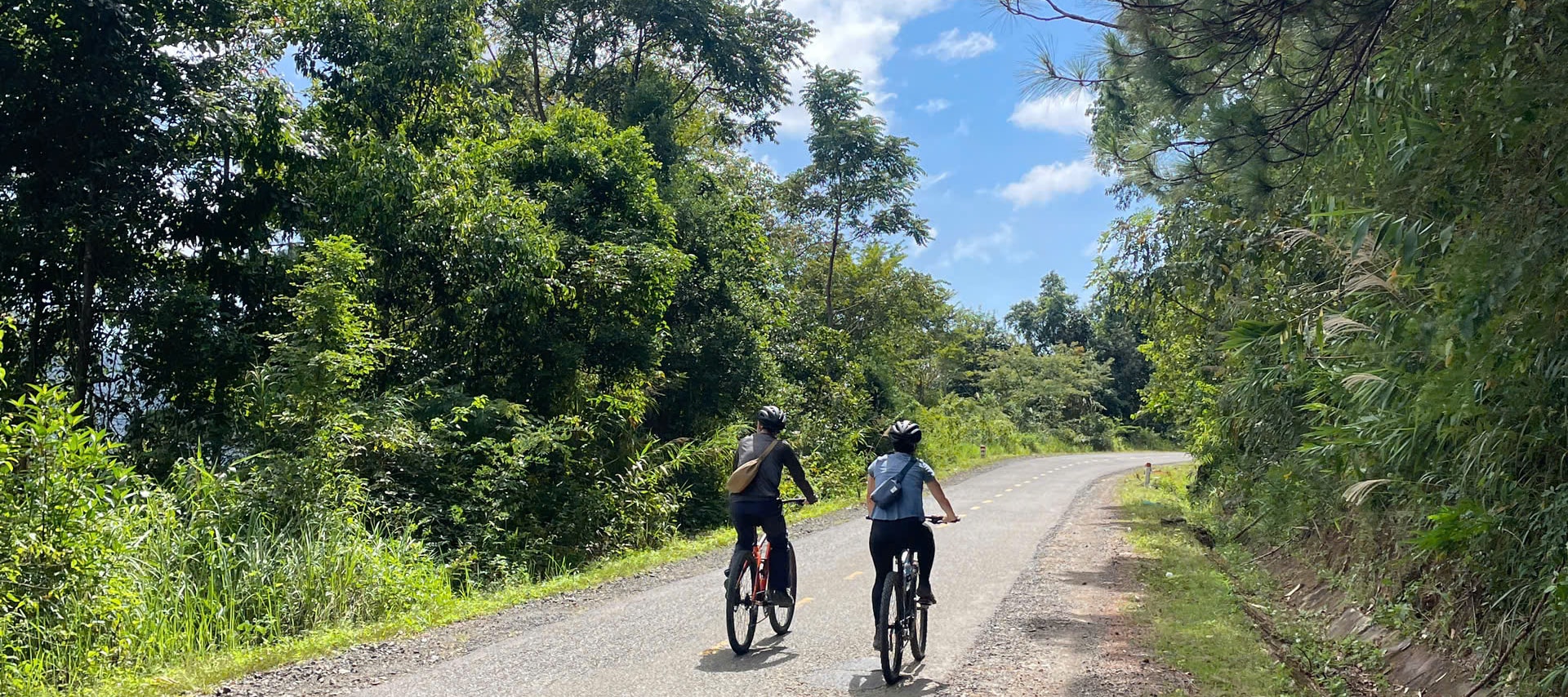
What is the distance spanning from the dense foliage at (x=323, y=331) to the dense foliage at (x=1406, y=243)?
767 cm

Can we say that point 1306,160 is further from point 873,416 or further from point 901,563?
point 873,416

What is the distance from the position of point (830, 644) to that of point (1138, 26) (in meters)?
Answer: 4.95

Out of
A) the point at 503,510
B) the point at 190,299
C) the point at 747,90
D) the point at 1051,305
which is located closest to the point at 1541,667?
the point at 503,510

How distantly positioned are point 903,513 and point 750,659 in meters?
1.63

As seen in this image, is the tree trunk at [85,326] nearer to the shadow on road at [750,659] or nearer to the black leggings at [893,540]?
the shadow on road at [750,659]

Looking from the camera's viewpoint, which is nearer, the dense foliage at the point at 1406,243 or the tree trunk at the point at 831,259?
the dense foliage at the point at 1406,243

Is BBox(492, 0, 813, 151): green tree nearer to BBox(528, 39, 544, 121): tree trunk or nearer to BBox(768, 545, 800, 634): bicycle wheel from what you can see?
BBox(528, 39, 544, 121): tree trunk

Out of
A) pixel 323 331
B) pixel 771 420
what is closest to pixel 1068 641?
pixel 771 420

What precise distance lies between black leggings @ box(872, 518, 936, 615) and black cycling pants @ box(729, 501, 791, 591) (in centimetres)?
101

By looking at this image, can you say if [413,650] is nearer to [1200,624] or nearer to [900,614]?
[900,614]

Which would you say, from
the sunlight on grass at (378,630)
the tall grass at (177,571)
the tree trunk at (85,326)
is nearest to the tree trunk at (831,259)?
the sunlight on grass at (378,630)

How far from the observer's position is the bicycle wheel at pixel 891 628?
590 cm

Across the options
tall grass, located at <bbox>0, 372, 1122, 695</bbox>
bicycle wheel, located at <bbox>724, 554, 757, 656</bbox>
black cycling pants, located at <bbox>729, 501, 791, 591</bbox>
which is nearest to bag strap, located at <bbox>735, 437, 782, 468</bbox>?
black cycling pants, located at <bbox>729, 501, 791, 591</bbox>

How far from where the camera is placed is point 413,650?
7.30m
